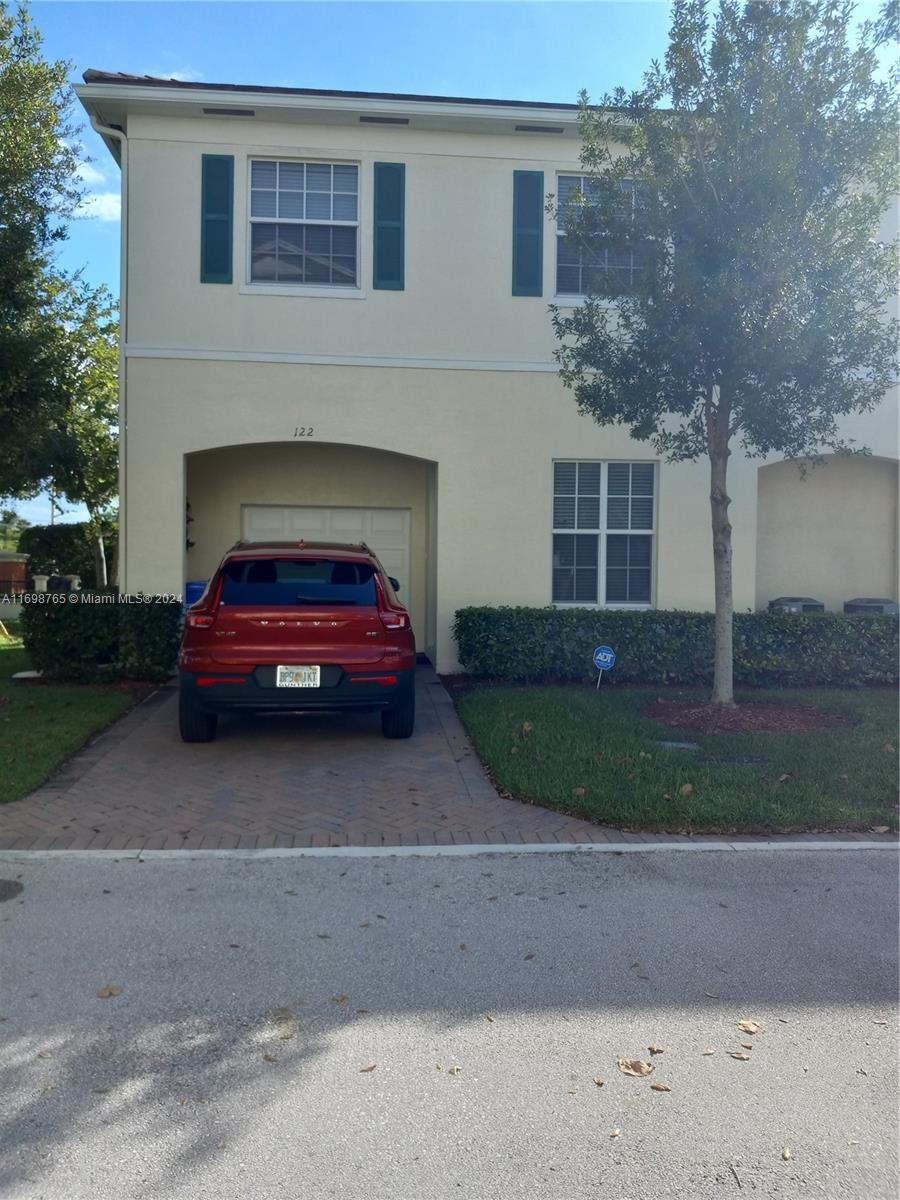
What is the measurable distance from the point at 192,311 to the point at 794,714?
8251mm

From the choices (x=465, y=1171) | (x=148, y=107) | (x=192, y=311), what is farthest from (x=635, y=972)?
(x=148, y=107)

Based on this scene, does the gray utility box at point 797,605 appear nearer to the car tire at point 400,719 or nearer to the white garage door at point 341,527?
the white garage door at point 341,527

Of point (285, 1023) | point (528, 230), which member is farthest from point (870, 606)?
point (285, 1023)

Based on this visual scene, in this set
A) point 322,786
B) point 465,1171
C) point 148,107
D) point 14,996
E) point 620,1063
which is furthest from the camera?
point 148,107

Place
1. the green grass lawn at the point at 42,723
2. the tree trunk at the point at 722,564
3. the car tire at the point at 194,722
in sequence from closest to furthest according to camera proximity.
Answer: the green grass lawn at the point at 42,723, the car tire at the point at 194,722, the tree trunk at the point at 722,564

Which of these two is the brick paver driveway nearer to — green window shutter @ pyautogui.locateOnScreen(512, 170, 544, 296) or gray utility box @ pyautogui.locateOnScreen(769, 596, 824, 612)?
gray utility box @ pyautogui.locateOnScreen(769, 596, 824, 612)

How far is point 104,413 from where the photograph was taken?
57.3 ft

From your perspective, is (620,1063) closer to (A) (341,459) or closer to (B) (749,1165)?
(B) (749,1165)

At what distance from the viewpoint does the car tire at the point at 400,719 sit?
830 centimetres

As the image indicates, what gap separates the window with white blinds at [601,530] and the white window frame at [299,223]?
3418mm

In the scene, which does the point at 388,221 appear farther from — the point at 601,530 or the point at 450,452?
the point at 601,530

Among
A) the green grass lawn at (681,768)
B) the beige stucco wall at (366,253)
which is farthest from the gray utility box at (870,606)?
the beige stucco wall at (366,253)

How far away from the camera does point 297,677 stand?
7625 mm

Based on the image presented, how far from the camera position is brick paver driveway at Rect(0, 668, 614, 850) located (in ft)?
19.8
